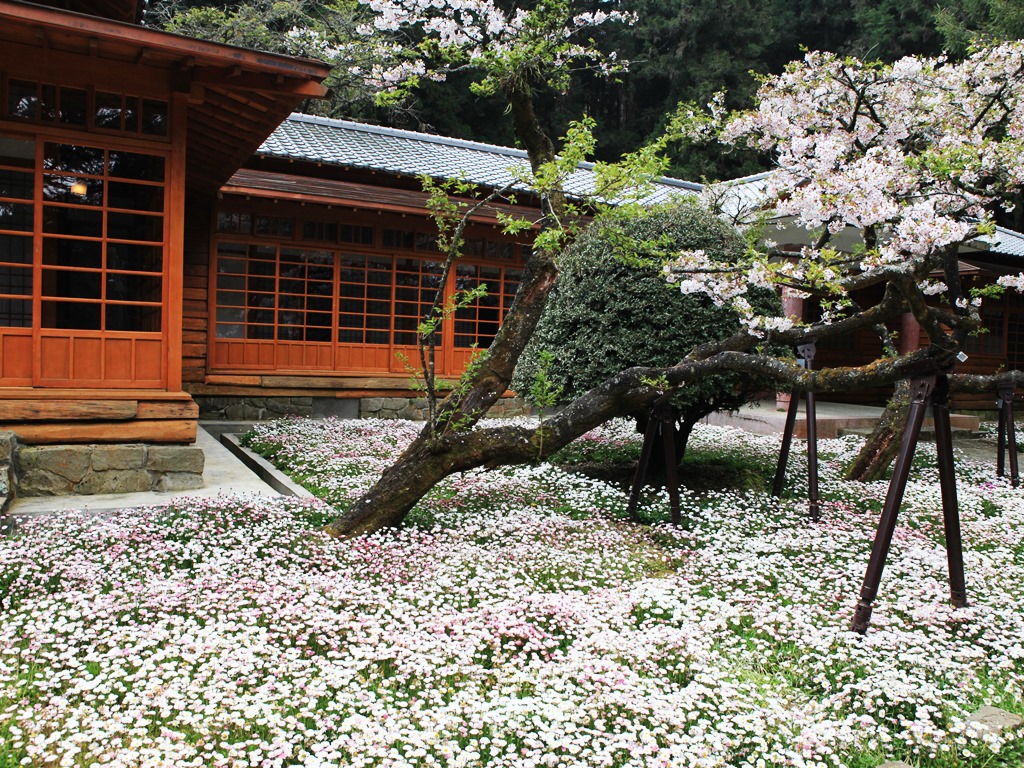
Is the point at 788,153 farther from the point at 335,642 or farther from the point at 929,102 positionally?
the point at 335,642

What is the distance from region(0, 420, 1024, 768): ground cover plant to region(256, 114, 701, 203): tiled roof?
266 inches

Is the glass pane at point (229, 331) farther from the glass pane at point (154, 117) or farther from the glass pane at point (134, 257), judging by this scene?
the glass pane at point (154, 117)

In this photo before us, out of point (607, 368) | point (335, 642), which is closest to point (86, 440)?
point (335, 642)

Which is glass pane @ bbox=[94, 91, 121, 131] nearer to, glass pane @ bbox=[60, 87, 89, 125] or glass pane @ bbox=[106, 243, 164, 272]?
glass pane @ bbox=[60, 87, 89, 125]

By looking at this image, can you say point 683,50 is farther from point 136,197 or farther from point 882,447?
point 136,197

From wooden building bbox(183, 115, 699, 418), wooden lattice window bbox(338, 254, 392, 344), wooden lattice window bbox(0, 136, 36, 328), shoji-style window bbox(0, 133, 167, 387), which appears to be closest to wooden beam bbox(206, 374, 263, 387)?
wooden building bbox(183, 115, 699, 418)

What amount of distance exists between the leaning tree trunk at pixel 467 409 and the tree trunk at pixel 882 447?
4.37m

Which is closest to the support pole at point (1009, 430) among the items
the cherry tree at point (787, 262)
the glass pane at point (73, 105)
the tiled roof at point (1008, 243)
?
the cherry tree at point (787, 262)

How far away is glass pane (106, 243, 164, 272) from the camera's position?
6410mm

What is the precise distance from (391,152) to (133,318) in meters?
8.03

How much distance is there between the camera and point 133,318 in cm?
645

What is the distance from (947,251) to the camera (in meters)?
6.13

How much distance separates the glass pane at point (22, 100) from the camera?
604cm

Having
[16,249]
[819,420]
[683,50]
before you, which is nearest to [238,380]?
[16,249]
